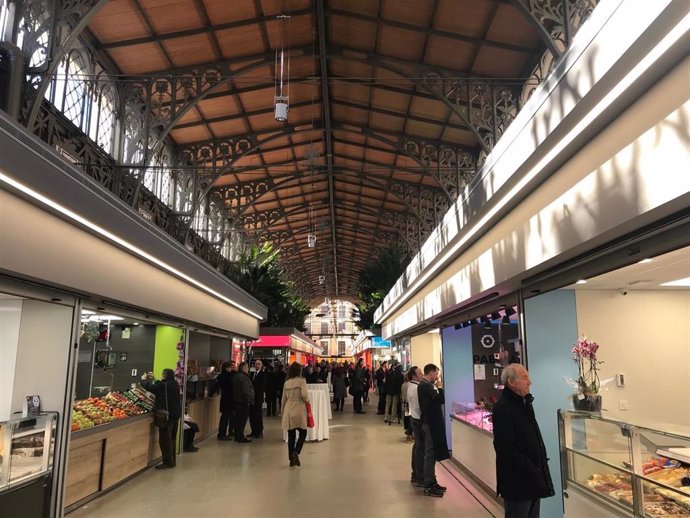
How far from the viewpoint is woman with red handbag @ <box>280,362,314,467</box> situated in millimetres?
7508

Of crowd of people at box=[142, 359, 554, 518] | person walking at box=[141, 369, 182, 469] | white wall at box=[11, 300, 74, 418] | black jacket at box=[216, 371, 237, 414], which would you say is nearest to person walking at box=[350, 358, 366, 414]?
crowd of people at box=[142, 359, 554, 518]

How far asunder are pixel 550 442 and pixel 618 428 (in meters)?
1.45

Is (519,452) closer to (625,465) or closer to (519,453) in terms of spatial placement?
(519,453)

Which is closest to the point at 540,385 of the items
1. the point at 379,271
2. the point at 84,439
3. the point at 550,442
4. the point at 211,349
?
the point at 550,442

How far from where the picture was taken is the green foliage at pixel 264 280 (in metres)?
18.1

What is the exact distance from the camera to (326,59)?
12.2 metres

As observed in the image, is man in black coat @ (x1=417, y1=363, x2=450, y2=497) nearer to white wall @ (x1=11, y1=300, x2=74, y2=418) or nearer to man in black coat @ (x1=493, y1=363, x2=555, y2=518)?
man in black coat @ (x1=493, y1=363, x2=555, y2=518)

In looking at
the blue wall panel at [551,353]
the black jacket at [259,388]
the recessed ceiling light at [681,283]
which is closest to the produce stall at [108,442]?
the black jacket at [259,388]

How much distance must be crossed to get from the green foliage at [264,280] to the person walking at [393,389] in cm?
665

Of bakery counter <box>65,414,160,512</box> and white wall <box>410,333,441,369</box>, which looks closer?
bakery counter <box>65,414,160,512</box>

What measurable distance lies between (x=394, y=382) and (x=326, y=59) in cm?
783

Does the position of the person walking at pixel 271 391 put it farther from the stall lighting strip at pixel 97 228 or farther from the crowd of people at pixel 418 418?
the stall lighting strip at pixel 97 228

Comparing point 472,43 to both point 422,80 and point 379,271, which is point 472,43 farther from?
point 379,271

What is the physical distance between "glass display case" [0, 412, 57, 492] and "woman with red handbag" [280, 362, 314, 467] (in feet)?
10.9
